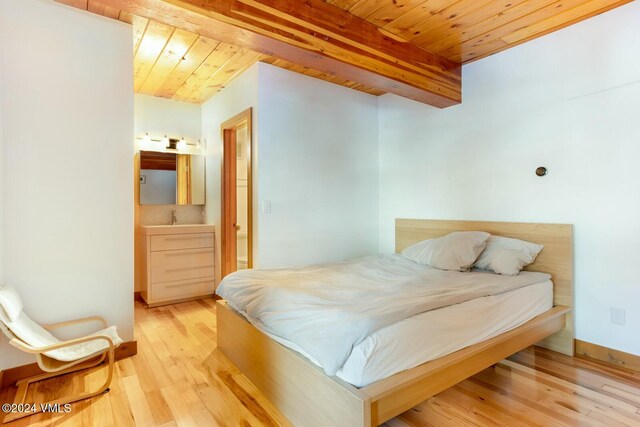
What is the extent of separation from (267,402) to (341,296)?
736 mm

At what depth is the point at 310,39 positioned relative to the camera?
2127 millimetres

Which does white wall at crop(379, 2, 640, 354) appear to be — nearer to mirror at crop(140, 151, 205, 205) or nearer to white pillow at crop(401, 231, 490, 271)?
white pillow at crop(401, 231, 490, 271)

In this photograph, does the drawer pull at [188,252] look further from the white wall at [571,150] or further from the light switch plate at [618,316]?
the light switch plate at [618,316]

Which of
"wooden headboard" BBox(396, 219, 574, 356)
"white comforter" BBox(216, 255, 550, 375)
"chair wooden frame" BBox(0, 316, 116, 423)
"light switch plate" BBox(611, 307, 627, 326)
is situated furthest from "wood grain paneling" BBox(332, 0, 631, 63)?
"chair wooden frame" BBox(0, 316, 116, 423)

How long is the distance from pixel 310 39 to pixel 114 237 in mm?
1942

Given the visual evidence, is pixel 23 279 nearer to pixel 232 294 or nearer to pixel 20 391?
pixel 20 391

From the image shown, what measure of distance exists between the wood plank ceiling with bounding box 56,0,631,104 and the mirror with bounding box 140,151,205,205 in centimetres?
103

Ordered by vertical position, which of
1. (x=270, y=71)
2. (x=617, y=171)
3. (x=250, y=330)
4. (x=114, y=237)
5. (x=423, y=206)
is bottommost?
(x=250, y=330)

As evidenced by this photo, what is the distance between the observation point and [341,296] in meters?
1.85

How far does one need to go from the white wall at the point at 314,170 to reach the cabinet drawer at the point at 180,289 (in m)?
1.34

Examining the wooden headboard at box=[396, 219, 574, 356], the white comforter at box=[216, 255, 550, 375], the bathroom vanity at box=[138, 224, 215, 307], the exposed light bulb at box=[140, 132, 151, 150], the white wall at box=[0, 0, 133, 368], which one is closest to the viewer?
the white comforter at box=[216, 255, 550, 375]

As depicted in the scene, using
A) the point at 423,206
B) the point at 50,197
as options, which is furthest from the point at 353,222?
the point at 50,197

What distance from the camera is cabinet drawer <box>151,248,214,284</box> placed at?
12.3ft

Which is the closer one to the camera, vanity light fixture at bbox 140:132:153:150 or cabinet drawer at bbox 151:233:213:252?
cabinet drawer at bbox 151:233:213:252
